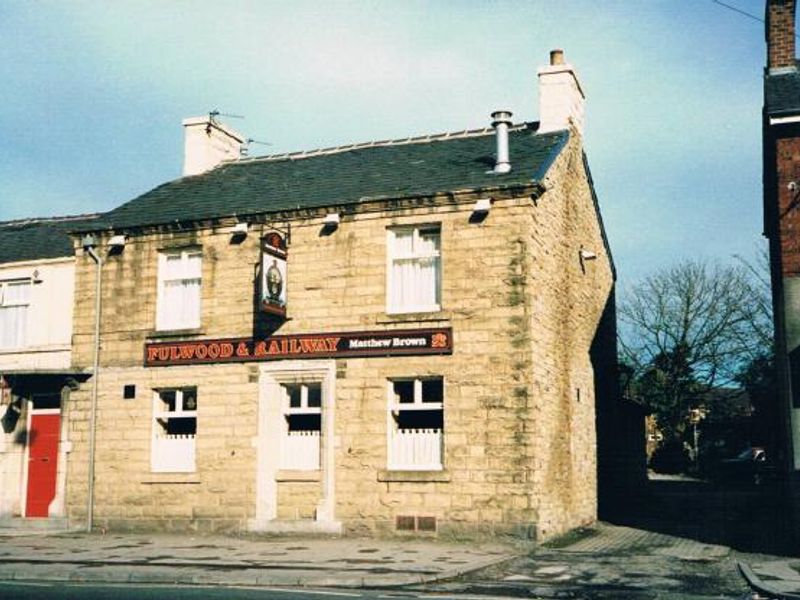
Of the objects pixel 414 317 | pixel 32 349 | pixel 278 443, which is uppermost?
pixel 414 317

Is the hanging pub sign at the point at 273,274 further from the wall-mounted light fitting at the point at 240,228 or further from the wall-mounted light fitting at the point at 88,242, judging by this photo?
the wall-mounted light fitting at the point at 88,242

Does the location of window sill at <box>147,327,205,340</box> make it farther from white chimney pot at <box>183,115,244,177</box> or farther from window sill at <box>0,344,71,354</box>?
white chimney pot at <box>183,115,244,177</box>

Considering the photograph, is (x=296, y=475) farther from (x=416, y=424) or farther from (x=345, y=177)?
(x=345, y=177)

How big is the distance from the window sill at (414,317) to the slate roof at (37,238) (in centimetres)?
974

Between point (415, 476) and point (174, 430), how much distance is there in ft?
20.9

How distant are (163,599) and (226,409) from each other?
9.93 metres

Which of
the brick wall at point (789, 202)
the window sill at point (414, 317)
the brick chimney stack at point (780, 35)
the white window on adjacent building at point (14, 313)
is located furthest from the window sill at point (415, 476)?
the brick chimney stack at point (780, 35)

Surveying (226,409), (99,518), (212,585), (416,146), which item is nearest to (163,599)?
(212,585)

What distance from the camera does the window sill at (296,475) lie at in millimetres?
20031

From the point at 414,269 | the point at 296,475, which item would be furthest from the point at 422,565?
the point at 414,269

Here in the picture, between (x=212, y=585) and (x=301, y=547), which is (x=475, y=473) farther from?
(x=212, y=585)

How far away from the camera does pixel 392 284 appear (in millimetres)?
20406

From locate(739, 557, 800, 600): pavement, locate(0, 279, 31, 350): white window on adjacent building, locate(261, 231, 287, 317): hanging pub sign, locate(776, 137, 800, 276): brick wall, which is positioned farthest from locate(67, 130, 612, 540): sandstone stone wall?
locate(776, 137, 800, 276): brick wall

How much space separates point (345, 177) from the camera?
23.2m
